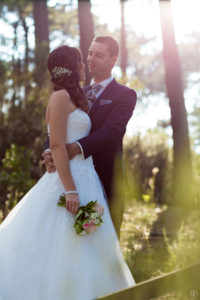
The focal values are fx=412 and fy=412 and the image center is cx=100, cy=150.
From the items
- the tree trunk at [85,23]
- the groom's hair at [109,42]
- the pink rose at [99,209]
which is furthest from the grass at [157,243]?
the tree trunk at [85,23]

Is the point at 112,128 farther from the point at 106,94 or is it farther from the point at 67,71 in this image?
the point at 67,71

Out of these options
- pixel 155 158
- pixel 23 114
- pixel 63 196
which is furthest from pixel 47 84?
pixel 63 196

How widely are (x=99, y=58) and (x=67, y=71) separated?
0.57 meters

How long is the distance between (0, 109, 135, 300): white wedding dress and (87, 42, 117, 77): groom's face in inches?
24.9

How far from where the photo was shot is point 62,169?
2895mm

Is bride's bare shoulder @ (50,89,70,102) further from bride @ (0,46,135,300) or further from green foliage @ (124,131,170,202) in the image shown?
green foliage @ (124,131,170,202)

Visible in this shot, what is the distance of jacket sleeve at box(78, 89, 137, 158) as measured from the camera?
308 cm

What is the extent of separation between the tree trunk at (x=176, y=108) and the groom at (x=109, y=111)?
7.11 m

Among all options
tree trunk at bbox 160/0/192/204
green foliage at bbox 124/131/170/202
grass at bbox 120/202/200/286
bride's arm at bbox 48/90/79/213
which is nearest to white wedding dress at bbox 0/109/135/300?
bride's arm at bbox 48/90/79/213

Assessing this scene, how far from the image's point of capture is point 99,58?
3.52m

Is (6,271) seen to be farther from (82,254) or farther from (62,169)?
(62,169)

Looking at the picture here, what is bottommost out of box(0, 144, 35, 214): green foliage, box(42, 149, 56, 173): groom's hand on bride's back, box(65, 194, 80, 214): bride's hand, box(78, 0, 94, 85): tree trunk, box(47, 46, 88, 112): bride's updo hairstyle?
box(0, 144, 35, 214): green foliage

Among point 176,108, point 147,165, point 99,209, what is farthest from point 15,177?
point 99,209

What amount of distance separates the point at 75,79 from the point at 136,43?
109ft
